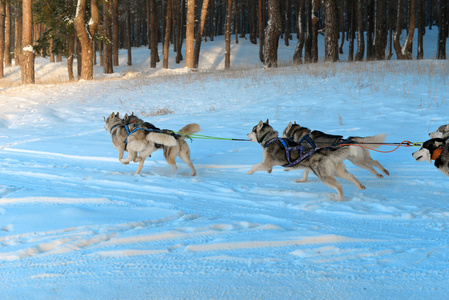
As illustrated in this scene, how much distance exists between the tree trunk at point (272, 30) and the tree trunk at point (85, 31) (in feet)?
30.3

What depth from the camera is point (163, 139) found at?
6.84 m

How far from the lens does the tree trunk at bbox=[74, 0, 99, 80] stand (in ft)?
67.5

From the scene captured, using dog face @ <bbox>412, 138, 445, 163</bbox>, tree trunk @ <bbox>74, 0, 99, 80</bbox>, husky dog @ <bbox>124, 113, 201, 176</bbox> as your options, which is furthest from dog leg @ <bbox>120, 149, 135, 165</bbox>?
tree trunk @ <bbox>74, 0, 99, 80</bbox>

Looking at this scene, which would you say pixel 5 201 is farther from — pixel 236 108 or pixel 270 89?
pixel 270 89

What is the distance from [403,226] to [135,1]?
4285 cm

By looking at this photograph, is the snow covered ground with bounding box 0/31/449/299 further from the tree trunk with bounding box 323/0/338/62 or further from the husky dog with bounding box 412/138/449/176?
the tree trunk with bounding box 323/0/338/62

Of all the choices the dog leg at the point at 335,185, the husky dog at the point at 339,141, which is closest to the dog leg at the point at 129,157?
the husky dog at the point at 339,141

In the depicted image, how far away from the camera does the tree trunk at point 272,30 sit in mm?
18250

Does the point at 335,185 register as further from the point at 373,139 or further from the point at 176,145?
the point at 176,145

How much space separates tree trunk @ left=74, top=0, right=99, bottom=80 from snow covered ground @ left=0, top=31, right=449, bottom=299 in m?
10.8

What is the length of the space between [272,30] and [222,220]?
15.4 m

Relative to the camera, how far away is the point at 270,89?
14.4m

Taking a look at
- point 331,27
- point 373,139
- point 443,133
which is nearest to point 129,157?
point 373,139

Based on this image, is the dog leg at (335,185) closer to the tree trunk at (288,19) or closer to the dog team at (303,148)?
the dog team at (303,148)
